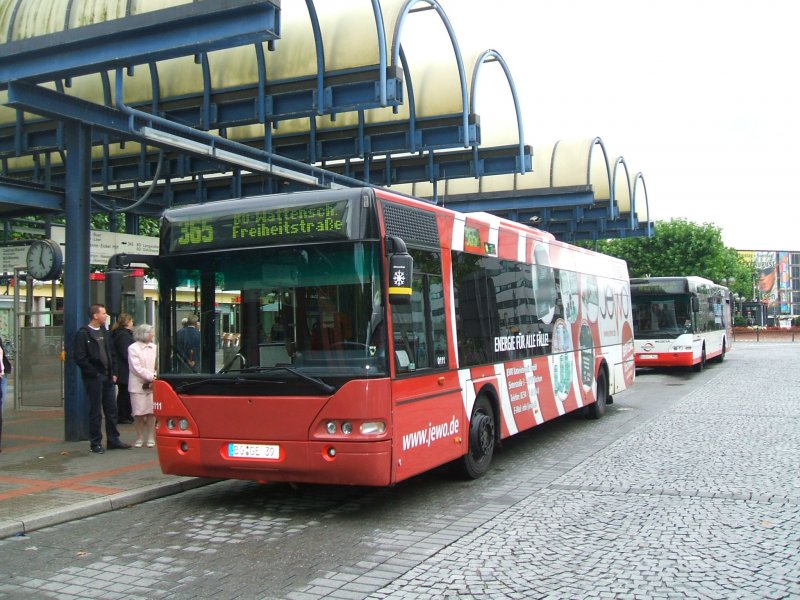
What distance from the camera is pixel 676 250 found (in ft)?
193

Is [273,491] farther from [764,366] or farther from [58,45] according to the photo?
[764,366]

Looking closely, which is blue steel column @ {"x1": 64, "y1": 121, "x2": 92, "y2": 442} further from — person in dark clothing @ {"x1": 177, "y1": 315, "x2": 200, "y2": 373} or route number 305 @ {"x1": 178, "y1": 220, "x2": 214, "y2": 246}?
route number 305 @ {"x1": 178, "y1": 220, "x2": 214, "y2": 246}

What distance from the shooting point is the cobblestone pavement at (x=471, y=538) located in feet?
16.5

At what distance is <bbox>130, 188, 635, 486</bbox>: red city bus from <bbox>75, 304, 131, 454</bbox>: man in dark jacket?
3.17m

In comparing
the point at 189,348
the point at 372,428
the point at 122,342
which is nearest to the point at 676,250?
the point at 122,342

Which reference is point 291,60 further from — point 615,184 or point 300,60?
point 615,184

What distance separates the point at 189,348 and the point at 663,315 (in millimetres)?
18707

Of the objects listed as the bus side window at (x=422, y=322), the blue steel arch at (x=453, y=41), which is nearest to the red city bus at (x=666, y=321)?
the blue steel arch at (x=453, y=41)

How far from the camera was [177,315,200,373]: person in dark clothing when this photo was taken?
7.21 m

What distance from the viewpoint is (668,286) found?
23094mm

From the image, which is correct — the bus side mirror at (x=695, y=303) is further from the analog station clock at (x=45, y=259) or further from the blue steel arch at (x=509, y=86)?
the analog station clock at (x=45, y=259)

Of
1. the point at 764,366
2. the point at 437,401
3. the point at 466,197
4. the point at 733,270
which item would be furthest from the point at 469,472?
the point at 733,270

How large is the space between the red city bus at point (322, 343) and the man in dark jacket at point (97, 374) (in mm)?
3165

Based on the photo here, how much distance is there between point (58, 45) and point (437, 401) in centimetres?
601
